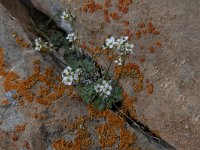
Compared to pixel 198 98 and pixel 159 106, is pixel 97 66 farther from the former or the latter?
pixel 198 98

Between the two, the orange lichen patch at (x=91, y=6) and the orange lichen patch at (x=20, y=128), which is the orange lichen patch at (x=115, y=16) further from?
the orange lichen patch at (x=20, y=128)

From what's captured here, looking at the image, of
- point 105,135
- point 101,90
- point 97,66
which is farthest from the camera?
point 97,66

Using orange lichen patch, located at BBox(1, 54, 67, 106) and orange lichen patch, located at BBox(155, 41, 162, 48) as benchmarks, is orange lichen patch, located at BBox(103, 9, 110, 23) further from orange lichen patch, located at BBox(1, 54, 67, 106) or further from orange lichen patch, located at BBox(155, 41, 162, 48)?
orange lichen patch, located at BBox(1, 54, 67, 106)

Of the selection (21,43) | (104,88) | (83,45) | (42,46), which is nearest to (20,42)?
(21,43)

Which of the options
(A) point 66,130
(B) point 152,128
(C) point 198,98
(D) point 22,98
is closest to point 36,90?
(D) point 22,98

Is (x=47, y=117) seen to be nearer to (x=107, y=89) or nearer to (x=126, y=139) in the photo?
(x=107, y=89)

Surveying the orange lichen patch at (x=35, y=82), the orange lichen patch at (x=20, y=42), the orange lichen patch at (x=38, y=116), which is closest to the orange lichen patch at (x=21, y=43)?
the orange lichen patch at (x=20, y=42)

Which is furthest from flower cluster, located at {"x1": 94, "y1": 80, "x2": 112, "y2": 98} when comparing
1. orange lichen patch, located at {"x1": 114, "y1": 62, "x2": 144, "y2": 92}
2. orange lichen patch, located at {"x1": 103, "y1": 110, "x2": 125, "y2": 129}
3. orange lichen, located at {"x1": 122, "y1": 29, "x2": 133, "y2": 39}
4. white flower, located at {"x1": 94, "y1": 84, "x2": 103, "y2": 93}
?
orange lichen, located at {"x1": 122, "y1": 29, "x2": 133, "y2": 39}
